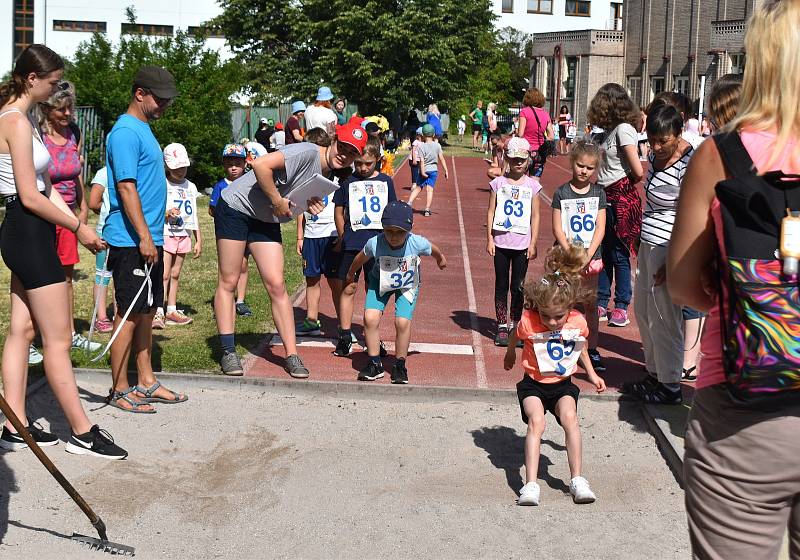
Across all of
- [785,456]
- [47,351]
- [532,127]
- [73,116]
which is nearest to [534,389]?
[47,351]

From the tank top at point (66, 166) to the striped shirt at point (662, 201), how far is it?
445 cm

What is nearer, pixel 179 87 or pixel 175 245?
pixel 175 245

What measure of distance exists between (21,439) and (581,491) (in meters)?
3.17

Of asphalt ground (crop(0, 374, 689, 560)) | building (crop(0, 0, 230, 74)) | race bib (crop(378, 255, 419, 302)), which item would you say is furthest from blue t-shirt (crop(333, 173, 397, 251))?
building (crop(0, 0, 230, 74))

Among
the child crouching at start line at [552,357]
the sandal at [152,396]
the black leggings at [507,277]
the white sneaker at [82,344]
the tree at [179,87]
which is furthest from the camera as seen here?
the tree at [179,87]

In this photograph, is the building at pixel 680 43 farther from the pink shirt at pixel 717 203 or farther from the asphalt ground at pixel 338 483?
the pink shirt at pixel 717 203

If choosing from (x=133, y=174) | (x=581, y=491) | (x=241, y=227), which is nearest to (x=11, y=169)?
(x=133, y=174)

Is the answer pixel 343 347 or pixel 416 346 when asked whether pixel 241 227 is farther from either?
pixel 416 346

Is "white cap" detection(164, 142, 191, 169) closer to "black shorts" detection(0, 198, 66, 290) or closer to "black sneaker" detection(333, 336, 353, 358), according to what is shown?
"black sneaker" detection(333, 336, 353, 358)

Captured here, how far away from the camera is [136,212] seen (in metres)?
6.41

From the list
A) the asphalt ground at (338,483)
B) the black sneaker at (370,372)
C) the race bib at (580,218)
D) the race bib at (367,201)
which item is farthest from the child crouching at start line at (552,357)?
the race bib at (367,201)

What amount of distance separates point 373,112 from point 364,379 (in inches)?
1769

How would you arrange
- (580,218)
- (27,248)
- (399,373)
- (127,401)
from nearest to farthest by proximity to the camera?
(27,248) < (127,401) < (399,373) < (580,218)

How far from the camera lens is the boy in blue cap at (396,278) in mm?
7500
